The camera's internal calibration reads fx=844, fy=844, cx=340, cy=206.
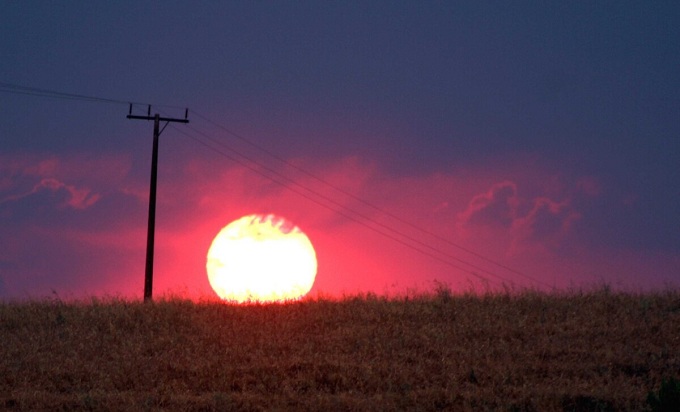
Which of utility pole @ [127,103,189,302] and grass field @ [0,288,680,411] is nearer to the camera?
grass field @ [0,288,680,411]

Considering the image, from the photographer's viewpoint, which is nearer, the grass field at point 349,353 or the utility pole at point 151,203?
the grass field at point 349,353

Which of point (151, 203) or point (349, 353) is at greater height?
point (151, 203)

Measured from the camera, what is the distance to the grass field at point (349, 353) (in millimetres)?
14484

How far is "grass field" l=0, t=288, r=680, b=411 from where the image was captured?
14.5 m

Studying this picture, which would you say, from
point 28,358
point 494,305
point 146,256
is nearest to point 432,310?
point 494,305

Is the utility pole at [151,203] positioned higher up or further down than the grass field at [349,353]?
higher up

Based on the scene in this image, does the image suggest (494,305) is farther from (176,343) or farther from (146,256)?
(146,256)

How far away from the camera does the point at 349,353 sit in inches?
682

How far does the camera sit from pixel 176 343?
60.8 feet

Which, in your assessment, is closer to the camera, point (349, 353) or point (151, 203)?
point (349, 353)

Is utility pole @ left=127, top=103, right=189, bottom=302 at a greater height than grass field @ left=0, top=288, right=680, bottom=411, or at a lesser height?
greater

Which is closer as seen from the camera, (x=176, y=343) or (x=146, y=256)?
(x=176, y=343)

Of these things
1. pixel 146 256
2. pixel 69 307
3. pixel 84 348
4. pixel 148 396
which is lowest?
pixel 148 396

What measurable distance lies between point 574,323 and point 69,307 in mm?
13075
